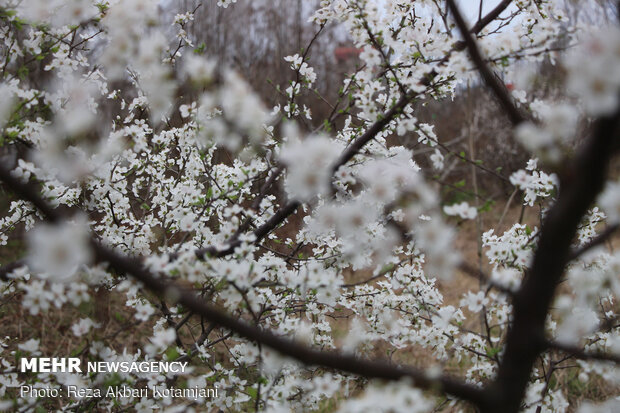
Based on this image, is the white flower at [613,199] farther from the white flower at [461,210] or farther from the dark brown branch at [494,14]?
the dark brown branch at [494,14]

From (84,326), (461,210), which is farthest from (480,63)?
(84,326)

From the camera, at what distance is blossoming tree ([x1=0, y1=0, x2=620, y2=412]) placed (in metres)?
1.03

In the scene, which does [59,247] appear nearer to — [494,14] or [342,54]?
[494,14]

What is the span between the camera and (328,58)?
35.8 ft

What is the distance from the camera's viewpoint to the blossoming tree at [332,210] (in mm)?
1026

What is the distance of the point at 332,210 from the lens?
1571 millimetres

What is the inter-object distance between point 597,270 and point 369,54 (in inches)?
58.0

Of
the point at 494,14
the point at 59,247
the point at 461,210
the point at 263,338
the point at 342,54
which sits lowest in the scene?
the point at 263,338

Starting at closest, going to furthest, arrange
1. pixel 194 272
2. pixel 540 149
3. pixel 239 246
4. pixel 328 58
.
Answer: pixel 540 149
pixel 194 272
pixel 239 246
pixel 328 58

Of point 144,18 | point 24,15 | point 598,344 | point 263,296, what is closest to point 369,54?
point 144,18

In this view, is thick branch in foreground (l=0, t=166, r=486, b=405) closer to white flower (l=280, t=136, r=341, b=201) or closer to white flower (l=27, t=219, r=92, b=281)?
white flower (l=27, t=219, r=92, b=281)

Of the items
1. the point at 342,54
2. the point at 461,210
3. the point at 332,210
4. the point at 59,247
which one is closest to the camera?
the point at 59,247

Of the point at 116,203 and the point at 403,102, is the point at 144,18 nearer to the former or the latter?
the point at 403,102

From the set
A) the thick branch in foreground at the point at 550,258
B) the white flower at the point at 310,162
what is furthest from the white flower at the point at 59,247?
the thick branch in foreground at the point at 550,258
